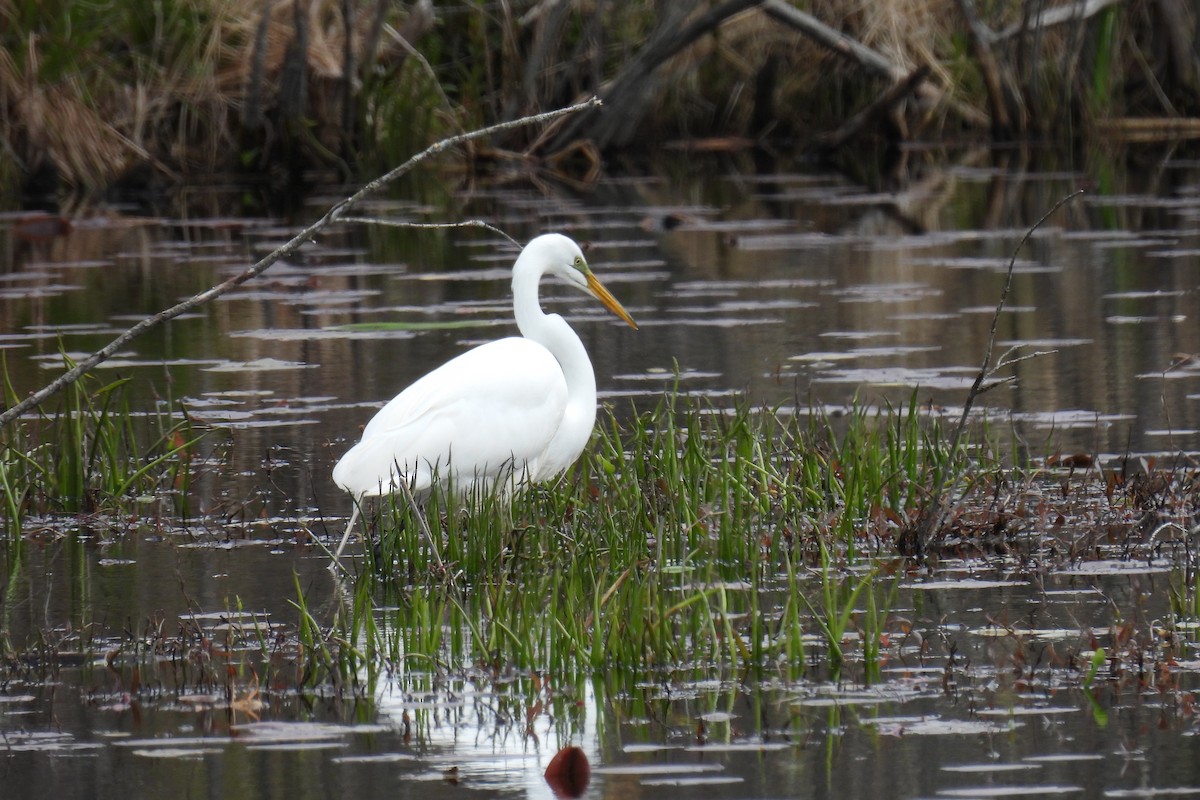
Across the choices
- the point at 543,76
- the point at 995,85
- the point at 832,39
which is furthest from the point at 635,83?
the point at 995,85

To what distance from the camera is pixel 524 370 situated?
6566mm

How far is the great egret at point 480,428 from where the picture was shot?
6199 mm

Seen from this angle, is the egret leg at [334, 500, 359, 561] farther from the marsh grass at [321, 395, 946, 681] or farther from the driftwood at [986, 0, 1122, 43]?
the driftwood at [986, 0, 1122, 43]

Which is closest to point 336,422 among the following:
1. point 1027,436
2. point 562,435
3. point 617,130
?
point 562,435

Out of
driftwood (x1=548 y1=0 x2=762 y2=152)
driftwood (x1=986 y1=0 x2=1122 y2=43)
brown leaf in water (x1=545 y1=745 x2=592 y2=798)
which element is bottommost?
brown leaf in water (x1=545 y1=745 x2=592 y2=798)

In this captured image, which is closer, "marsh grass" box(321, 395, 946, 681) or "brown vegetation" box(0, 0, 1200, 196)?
"marsh grass" box(321, 395, 946, 681)

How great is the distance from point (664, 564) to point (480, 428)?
1.02 metres

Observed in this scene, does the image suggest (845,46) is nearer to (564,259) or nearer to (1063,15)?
(1063,15)

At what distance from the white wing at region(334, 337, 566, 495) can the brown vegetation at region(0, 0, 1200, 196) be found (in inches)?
488

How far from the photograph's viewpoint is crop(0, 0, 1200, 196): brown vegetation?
63.8 feet

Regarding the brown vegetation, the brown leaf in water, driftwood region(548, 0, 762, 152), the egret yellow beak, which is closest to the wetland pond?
the brown leaf in water

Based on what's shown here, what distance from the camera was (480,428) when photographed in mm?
6438

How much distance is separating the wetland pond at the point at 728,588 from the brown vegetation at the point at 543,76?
334 cm

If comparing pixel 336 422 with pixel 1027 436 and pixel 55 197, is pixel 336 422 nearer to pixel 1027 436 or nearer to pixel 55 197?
pixel 1027 436
